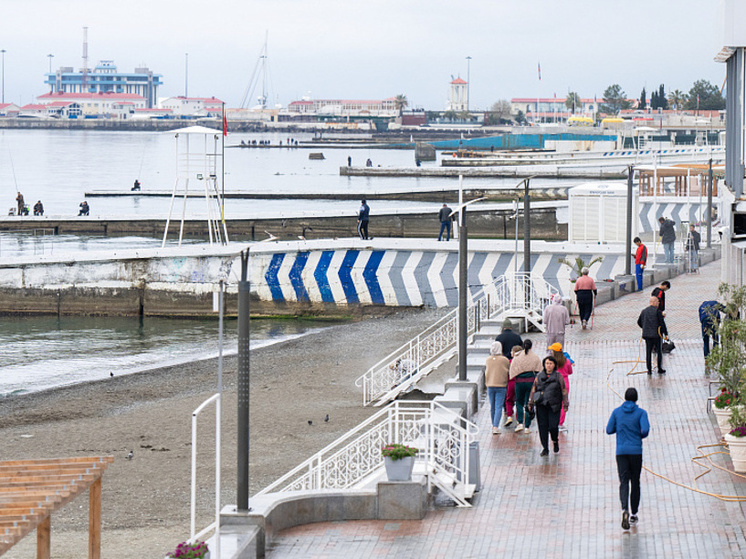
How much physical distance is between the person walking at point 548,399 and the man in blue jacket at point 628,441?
7.93ft

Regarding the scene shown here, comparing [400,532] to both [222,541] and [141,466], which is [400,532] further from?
[141,466]

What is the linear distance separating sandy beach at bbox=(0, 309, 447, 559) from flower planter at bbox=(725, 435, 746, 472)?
7.11 meters

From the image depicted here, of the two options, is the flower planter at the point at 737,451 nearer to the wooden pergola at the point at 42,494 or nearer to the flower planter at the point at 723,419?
the flower planter at the point at 723,419

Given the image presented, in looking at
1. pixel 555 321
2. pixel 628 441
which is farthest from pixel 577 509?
pixel 555 321

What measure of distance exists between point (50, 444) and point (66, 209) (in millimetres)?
64516

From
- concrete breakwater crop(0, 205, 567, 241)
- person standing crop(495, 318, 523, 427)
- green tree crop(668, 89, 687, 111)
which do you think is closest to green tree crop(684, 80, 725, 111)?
green tree crop(668, 89, 687, 111)

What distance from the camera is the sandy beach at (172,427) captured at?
53.8 feet

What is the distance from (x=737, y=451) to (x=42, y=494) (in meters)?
8.03

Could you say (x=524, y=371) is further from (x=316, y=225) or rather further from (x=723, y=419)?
(x=316, y=225)

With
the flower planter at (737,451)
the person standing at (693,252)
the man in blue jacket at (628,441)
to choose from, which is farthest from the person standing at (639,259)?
the man in blue jacket at (628,441)

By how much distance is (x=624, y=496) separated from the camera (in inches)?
476

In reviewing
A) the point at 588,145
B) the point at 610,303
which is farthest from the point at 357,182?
the point at 610,303

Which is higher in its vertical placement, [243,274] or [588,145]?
[588,145]

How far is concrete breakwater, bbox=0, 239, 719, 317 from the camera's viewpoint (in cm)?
3600
